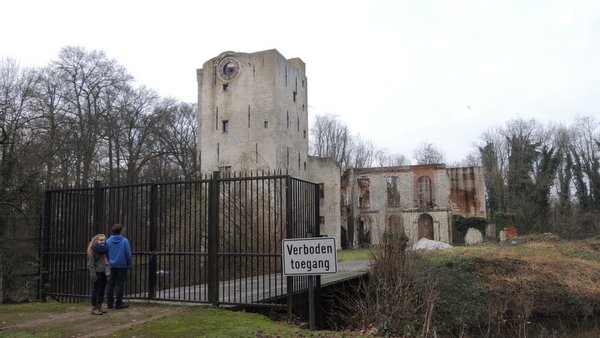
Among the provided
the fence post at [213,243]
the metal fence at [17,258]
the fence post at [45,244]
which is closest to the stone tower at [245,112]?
the metal fence at [17,258]

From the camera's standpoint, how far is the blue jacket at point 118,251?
348 inches

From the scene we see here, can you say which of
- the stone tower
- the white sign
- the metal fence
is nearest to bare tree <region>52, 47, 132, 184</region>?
the stone tower

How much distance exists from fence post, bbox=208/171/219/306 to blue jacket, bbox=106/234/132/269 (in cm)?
154

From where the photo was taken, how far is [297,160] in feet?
123

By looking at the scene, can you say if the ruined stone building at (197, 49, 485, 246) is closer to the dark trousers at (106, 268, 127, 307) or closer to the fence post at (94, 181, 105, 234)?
the fence post at (94, 181, 105, 234)

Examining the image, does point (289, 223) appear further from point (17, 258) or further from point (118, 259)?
point (17, 258)

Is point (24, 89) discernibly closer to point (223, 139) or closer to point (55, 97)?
point (55, 97)

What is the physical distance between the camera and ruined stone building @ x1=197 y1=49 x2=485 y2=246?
110 feet

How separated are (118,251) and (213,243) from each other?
1.74m

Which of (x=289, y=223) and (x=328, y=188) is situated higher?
(x=328, y=188)

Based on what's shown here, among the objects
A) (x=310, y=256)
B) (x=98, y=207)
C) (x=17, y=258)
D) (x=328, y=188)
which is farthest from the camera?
(x=328, y=188)

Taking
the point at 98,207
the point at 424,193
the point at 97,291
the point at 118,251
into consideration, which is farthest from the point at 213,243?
the point at 424,193

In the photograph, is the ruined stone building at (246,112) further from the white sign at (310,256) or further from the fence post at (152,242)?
the white sign at (310,256)

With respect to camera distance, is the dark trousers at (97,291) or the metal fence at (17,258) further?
the metal fence at (17,258)
